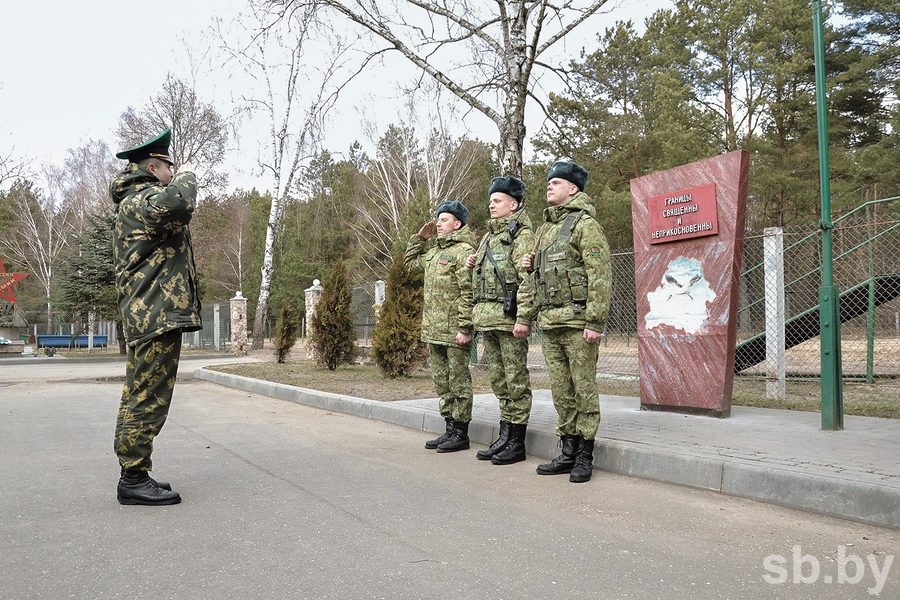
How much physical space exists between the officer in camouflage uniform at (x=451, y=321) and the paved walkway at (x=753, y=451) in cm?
56

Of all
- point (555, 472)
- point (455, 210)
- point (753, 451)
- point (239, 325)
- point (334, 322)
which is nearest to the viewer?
point (753, 451)

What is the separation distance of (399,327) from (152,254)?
24.0 ft

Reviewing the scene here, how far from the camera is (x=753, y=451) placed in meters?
4.72

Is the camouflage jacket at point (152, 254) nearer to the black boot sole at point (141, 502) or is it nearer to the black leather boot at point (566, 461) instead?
the black boot sole at point (141, 502)

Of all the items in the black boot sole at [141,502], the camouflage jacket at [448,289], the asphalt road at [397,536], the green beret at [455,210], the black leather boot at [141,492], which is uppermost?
the green beret at [455,210]

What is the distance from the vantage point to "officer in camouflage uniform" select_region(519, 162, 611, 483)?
4.71 metres

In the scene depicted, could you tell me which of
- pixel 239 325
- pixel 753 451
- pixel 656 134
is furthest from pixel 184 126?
pixel 753 451

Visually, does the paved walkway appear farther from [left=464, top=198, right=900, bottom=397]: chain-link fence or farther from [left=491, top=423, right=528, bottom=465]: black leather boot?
[left=464, top=198, right=900, bottom=397]: chain-link fence

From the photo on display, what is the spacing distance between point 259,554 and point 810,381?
947 centimetres

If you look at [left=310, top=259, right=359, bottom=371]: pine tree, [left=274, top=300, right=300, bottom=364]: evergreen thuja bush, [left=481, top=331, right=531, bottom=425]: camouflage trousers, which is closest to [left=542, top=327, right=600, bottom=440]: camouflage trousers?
[left=481, top=331, right=531, bottom=425]: camouflage trousers

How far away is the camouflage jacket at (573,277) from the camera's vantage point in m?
4.69

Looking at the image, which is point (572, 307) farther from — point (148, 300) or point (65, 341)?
point (65, 341)

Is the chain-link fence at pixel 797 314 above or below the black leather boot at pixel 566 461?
above

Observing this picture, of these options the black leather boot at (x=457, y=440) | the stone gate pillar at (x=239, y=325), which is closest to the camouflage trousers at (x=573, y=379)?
the black leather boot at (x=457, y=440)
